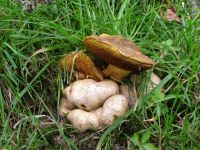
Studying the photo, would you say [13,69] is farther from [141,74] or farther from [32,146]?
[141,74]

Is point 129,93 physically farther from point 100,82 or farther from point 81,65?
point 81,65

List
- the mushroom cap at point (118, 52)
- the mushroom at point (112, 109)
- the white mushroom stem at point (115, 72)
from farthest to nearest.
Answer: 1. the white mushroom stem at point (115, 72)
2. the mushroom at point (112, 109)
3. the mushroom cap at point (118, 52)

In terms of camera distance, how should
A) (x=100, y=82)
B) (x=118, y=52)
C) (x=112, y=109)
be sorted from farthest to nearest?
(x=100, y=82)
(x=112, y=109)
(x=118, y=52)

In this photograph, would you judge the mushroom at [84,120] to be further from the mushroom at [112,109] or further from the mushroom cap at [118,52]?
the mushroom cap at [118,52]

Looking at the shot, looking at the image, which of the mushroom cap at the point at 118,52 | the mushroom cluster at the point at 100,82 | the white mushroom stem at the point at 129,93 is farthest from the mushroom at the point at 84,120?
the mushroom cap at the point at 118,52

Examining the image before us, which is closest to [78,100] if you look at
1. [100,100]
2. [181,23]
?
[100,100]

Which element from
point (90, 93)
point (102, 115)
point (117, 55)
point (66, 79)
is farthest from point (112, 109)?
point (66, 79)
